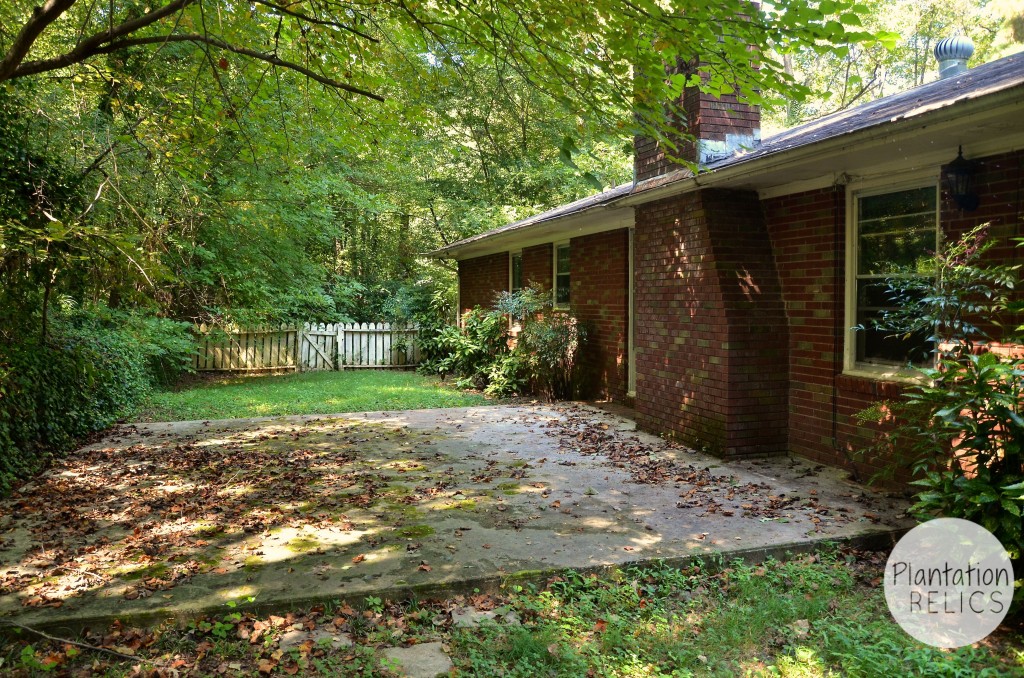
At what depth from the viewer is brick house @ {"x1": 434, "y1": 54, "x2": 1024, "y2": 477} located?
4969 mm

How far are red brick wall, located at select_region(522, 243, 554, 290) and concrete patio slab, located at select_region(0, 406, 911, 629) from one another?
5.58 meters

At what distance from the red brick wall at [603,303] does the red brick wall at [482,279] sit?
11.4ft

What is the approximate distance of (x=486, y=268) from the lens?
16.8 metres

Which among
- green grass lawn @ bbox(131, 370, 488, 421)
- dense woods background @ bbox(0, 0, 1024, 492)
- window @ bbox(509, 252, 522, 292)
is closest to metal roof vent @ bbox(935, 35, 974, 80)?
dense woods background @ bbox(0, 0, 1024, 492)

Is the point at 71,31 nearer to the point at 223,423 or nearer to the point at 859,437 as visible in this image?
the point at 223,423

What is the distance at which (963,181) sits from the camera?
5.00m

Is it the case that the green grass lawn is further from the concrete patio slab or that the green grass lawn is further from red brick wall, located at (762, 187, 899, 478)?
red brick wall, located at (762, 187, 899, 478)

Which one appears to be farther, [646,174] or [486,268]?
[486,268]

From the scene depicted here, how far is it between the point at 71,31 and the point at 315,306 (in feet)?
33.3

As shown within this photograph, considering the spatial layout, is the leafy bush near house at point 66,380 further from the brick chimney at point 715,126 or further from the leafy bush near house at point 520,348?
the brick chimney at point 715,126

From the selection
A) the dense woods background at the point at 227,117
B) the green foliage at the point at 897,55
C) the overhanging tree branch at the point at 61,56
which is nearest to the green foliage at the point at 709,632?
the dense woods background at the point at 227,117

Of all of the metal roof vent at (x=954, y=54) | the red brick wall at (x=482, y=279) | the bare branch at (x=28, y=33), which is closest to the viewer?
the bare branch at (x=28, y=33)

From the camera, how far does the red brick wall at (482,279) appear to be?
1580cm

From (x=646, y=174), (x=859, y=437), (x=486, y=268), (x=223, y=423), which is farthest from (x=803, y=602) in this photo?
(x=486, y=268)
